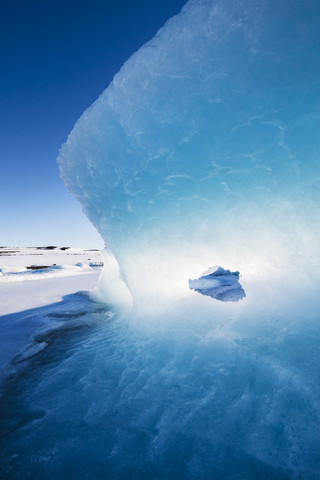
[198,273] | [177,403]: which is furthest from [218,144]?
[177,403]

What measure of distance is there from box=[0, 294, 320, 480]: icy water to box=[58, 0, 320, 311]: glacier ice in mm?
712

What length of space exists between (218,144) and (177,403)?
2978 millimetres

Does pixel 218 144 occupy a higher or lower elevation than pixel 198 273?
higher

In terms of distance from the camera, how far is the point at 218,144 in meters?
2.96

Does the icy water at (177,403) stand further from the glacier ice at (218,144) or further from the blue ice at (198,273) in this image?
the glacier ice at (218,144)

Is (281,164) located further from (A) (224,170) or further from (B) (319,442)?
(B) (319,442)

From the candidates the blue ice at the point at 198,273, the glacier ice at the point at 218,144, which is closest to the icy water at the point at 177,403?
the blue ice at the point at 198,273

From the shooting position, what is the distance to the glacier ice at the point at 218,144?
252cm

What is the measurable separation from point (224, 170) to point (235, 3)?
1.75m

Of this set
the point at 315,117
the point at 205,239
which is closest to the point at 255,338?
the point at 205,239

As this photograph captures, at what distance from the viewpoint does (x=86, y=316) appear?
525 cm

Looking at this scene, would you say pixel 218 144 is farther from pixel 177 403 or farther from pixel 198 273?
pixel 177 403

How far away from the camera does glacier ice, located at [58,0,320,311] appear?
252 centimetres

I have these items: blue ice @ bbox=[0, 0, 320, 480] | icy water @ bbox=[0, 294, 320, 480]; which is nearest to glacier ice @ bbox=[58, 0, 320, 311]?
blue ice @ bbox=[0, 0, 320, 480]
